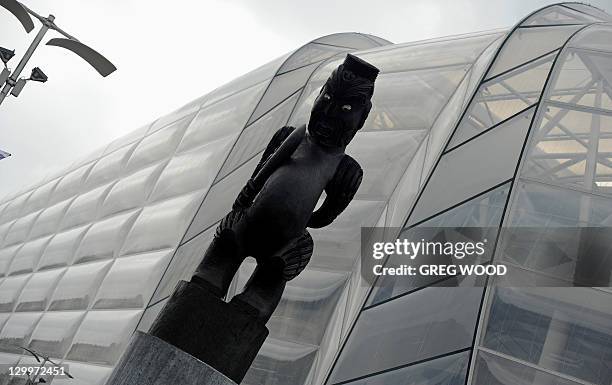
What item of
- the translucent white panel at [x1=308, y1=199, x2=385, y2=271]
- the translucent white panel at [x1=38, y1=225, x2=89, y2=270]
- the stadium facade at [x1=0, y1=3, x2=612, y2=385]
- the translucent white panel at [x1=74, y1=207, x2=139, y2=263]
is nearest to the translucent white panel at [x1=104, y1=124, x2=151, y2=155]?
the stadium facade at [x1=0, y1=3, x2=612, y2=385]

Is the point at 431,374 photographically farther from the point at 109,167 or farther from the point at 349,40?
the point at 109,167

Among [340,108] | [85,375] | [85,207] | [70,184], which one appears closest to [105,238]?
[85,207]

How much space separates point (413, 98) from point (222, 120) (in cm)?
650

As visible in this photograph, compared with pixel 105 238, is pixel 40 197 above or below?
above

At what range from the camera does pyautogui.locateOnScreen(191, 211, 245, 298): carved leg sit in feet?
14.9

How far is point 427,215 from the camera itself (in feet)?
26.8

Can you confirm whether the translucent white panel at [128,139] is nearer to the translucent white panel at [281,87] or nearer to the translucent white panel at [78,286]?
the translucent white panel at [78,286]

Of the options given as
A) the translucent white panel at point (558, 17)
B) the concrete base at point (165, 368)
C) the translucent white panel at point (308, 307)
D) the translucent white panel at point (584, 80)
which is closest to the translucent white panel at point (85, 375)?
the translucent white panel at point (308, 307)

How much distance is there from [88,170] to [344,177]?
2140cm

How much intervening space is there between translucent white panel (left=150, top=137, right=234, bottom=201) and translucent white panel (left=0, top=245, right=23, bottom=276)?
11323 millimetres

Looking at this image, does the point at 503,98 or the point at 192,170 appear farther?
the point at 192,170

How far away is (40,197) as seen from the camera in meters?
27.1

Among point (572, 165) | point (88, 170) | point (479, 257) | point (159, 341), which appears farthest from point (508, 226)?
point (88, 170)

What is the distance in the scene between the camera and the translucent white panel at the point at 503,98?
30.3 ft
